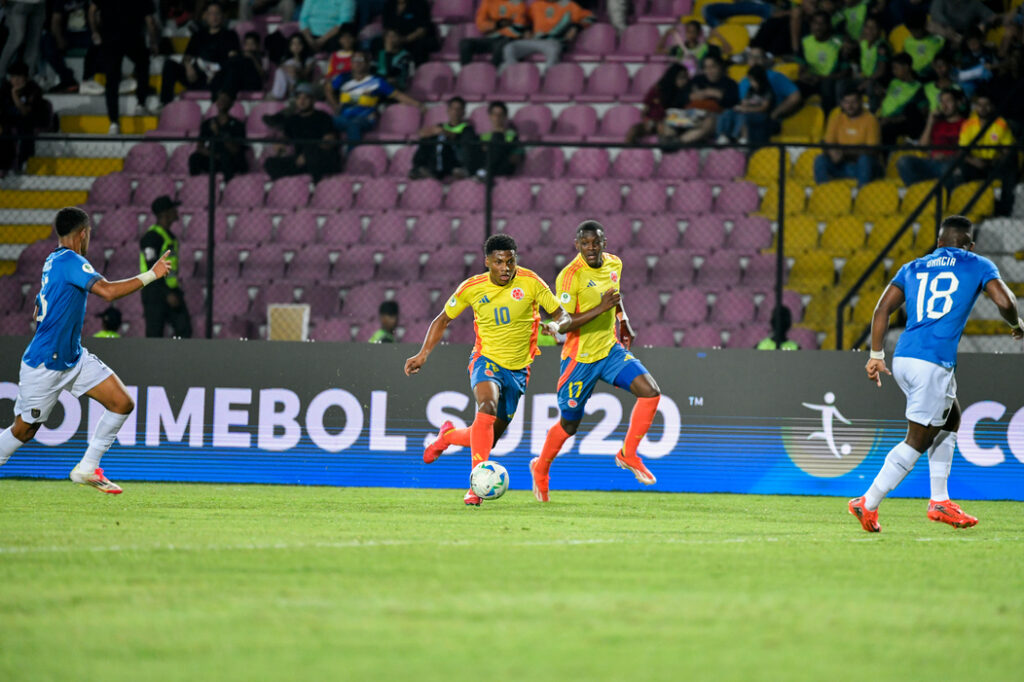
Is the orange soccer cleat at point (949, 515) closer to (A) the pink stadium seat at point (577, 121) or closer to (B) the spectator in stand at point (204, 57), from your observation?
(A) the pink stadium seat at point (577, 121)

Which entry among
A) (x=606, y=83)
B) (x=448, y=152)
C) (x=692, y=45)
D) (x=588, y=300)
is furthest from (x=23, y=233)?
(x=588, y=300)

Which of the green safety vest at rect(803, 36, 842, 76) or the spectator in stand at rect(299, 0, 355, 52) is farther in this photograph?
the spectator in stand at rect(299, 0, 355, 52)

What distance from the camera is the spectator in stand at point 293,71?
66.2 ft

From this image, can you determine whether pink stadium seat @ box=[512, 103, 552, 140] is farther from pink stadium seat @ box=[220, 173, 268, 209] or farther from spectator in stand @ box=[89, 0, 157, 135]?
spectator in stand @ box=[89, 0, 157, 135]

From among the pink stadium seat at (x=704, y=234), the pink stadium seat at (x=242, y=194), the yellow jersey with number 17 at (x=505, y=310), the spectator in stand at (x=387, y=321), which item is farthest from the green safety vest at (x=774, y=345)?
the pink stadium seat at (x=242, y=194)

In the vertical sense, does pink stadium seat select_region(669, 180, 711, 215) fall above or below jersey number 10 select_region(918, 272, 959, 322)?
above

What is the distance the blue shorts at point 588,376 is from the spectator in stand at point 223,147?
21.1 ft

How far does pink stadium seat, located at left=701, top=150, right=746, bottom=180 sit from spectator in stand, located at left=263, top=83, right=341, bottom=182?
15.3ft

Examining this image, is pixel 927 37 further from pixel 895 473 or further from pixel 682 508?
pixel 895 473

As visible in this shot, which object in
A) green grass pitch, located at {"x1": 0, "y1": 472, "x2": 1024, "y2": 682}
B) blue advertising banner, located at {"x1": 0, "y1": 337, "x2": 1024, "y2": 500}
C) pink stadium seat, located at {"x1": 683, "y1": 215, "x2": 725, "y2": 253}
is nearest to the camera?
green grass pitch, located at {"x1": 0, "y1": 472, "x2": 1024, "y2": 682}

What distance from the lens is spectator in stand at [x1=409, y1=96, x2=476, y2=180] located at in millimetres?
16688

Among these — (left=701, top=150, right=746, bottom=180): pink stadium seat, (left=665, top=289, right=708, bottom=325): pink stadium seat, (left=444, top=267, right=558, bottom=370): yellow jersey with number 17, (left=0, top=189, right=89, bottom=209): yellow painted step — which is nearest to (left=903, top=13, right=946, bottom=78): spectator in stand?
(left=701, top=150, right=746, bottom=180): pink stadium seat

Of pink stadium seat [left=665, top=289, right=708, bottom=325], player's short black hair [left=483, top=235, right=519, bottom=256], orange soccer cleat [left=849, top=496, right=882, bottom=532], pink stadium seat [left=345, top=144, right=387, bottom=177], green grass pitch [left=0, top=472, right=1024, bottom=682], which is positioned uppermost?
pink stadium seat [left=345, top=144, right=387, bottom=177]

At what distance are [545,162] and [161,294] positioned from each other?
5317 mm
